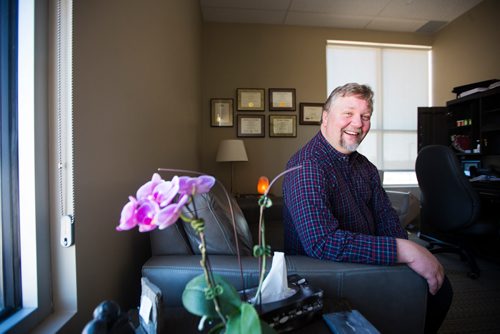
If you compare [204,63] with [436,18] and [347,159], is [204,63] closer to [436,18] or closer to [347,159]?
[347,159]

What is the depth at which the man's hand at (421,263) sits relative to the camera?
2.52 ft

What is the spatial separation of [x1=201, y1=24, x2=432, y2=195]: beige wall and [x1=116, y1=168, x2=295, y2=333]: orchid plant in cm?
286

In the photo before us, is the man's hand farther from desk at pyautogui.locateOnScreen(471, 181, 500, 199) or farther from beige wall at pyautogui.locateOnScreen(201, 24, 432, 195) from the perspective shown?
beige wall at pyautogui.locateOnScreen(201, 24, 432, 195)

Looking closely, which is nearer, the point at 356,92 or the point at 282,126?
the point at 356,92

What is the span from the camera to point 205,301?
351mm

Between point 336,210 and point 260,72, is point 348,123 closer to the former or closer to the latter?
point 336,210

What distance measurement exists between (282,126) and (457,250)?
2201 millimetres

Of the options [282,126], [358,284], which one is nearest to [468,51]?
[282,126]

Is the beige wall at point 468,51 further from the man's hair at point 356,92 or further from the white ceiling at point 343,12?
the man's hair at point 356,92

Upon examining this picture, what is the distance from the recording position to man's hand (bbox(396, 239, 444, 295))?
77cm

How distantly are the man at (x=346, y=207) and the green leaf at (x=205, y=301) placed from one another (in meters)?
0.53

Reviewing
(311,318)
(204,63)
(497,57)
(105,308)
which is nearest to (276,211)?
(311,318)

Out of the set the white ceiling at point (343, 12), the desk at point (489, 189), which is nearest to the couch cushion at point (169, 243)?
the desk at point (489, 189)

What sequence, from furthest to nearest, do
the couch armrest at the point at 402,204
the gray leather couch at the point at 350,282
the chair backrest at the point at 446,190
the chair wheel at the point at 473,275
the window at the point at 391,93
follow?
1. the window at the point at 391,93
2. the couch armrest at the point at 402,204
3. the chair wheel at the point at 473,275
4. the chair backrest at the point at 446,190
5. the gray leather couch at the point at 350,282
